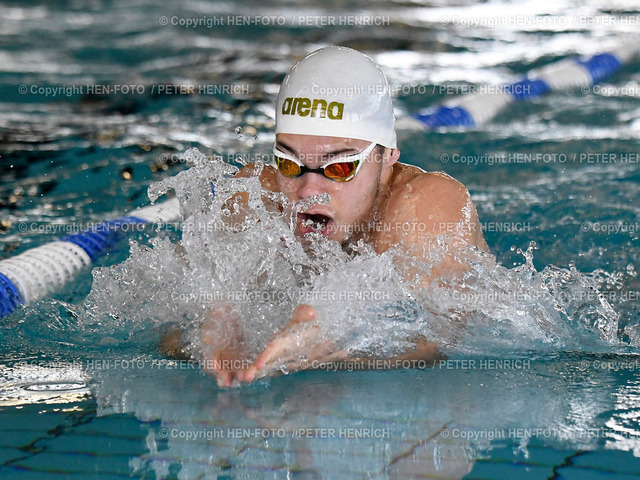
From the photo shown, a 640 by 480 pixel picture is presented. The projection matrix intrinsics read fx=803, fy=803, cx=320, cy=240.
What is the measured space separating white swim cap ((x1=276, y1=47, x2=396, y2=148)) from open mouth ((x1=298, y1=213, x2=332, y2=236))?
265 millimetres

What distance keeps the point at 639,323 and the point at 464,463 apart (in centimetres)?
140

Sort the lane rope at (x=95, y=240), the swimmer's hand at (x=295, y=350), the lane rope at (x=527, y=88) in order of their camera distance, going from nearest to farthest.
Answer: the swimmer's hand at (x=295, y=350) → the lane rope at (x=95, y=240) → the lane rope at (x=527, y=88)

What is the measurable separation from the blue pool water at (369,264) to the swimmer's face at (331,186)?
413 millimetres

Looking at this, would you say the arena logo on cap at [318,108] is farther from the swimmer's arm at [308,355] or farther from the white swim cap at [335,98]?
the swimmer's arm at [308,355]

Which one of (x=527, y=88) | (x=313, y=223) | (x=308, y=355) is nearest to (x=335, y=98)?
(x=313, y=223)

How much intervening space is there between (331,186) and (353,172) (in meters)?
0.09

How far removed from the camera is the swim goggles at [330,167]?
2.51m

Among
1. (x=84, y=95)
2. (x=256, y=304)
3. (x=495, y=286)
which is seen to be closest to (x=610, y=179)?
(x=495, y=286)

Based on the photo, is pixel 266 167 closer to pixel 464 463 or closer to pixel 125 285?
pixel 125 285

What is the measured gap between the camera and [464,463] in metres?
1.74

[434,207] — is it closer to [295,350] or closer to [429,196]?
[429,196]

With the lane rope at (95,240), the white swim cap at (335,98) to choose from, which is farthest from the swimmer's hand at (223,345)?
the lane rope at (95,240)

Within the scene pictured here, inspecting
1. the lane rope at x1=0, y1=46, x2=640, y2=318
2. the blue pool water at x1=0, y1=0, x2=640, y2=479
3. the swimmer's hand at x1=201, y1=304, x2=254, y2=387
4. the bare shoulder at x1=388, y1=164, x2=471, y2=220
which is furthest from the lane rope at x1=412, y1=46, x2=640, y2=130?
the swimmer's hand at x1=201, y1=304, x2=254, y2=387

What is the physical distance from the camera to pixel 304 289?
250 cm
